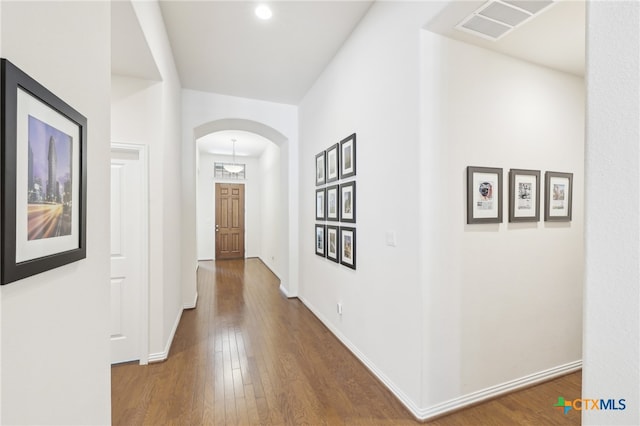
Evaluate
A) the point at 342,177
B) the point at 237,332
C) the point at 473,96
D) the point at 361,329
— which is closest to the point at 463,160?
the point at 473,96

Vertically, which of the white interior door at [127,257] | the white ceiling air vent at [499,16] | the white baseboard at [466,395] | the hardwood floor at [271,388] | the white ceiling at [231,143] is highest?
the white ceiling at [231,143]

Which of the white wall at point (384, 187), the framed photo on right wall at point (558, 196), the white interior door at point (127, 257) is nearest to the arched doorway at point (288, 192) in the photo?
the white wall at point (384, 187)

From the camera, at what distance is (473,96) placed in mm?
1972

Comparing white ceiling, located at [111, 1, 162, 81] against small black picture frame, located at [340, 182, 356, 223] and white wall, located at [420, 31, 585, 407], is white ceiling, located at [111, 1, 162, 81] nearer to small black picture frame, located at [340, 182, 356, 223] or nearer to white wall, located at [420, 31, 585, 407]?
white wall, located at [420, 31, 585, 407]

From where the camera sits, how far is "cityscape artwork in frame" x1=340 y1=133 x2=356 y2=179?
268 cm

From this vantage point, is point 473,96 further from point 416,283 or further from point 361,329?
point 361,329

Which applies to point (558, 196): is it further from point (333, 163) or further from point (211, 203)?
point (211, 203)

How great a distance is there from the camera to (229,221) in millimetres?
8148

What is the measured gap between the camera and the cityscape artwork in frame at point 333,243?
9.92 feet

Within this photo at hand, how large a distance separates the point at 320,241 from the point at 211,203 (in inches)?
216

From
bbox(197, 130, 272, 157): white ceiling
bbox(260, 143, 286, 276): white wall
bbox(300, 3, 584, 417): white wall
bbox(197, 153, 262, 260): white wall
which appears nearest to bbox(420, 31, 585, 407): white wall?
bbox(300, 3, 584, 417): white wall

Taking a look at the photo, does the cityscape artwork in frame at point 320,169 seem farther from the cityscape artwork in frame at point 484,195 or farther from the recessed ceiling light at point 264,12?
the cityscape artwork in frame at point 484,195

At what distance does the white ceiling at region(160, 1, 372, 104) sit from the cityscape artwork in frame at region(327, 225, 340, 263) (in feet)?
6.41

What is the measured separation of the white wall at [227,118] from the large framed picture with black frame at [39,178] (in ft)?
9.85
